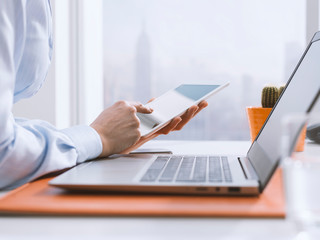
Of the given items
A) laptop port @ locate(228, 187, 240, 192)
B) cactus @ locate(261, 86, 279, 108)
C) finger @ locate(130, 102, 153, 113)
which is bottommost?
laptop port @ locate(228, 187, 240, 192)

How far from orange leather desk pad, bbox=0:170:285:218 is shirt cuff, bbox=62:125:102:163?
0.64ft

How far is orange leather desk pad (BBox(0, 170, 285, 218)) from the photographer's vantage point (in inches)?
15.9

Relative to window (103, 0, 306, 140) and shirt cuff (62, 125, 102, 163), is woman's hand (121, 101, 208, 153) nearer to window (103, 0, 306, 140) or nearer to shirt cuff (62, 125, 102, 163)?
shirt cuff (62, 125, 102, 163)

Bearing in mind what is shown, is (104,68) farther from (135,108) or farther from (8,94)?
(8,94)

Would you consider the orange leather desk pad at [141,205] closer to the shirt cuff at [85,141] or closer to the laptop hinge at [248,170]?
the laptop hinge at [248,170]

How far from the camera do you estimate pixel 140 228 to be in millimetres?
373

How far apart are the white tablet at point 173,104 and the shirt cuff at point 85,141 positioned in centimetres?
13

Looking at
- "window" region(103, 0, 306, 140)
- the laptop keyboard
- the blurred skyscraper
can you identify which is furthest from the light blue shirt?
the blurred skyscraper

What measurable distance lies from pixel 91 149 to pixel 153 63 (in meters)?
3.99

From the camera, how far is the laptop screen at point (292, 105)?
47 cm

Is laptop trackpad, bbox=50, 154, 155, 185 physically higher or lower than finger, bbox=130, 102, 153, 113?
lower

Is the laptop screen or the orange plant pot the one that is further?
the orange plant pot

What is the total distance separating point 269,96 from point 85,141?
49 cm

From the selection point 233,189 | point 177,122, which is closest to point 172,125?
point 177,122
